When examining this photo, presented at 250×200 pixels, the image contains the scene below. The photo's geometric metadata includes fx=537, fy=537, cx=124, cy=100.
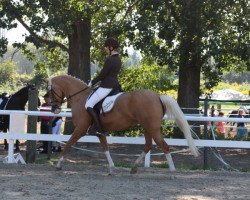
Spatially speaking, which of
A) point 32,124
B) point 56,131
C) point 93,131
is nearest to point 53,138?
point 32,124

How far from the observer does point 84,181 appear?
9.77 meters

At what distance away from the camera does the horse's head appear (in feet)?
37.9

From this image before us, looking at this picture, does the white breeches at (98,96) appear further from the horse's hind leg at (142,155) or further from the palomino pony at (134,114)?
the horse's hind leg at (142,155)

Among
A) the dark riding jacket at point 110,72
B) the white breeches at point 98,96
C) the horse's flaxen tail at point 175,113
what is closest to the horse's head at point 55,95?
the white breeches at point 98,96

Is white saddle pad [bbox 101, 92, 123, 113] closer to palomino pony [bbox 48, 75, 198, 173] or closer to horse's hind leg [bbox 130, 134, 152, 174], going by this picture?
palomino pony [bbox 48, 75, 198, 173]

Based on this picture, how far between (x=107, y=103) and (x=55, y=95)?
1383mm

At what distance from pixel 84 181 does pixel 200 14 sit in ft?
41.1

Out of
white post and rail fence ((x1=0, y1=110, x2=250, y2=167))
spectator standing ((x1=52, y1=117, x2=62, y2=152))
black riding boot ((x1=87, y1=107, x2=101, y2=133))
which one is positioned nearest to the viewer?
black riding boot ((x1=87, y1=107, x2=101, y2=133))

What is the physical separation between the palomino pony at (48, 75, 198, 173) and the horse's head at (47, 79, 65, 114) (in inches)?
1.7

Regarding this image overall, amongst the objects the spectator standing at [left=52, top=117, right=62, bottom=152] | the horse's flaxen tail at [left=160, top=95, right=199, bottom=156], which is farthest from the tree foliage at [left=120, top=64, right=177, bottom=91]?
the horse's flaxen tail at [left=160, top=95, right=199, bottom=156]

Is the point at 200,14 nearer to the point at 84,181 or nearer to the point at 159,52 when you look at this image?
the point at 159,52

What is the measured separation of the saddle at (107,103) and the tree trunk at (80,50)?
1088 cm

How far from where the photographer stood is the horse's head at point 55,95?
455 inches

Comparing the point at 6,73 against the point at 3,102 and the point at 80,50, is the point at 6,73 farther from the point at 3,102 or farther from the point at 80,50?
the point at 3,102
